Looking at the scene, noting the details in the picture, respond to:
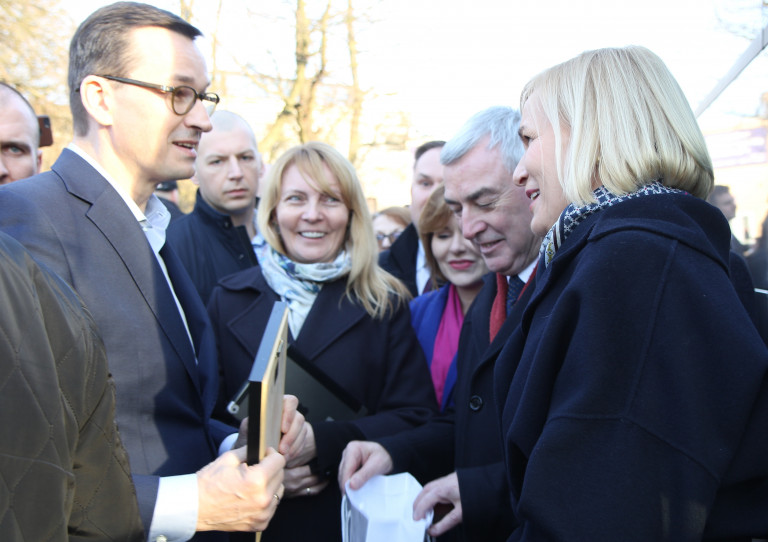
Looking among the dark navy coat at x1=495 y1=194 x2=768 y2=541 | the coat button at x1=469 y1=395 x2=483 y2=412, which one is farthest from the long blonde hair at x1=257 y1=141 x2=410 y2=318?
the dark navy coat at x1=495 y1=194 x2=768 y2=541

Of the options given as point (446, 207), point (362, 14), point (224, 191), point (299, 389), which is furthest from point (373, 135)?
point (299, 389)

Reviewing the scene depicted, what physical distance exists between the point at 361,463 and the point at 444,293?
1.19m

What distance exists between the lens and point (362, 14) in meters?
11.9

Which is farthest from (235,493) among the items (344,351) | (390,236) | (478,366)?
(390,236)

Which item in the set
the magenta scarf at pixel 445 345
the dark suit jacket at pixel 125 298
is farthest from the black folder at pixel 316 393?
the magenta scarf at pixel 445 345

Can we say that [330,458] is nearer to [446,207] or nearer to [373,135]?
[446,207]

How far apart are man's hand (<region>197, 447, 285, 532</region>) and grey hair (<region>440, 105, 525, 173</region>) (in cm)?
158

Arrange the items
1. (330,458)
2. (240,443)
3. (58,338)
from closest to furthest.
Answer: (58,338) < (240,443) < (330,458)

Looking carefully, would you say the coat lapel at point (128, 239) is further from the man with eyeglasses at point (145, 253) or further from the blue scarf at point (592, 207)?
the blue scarf at point (592, 207)

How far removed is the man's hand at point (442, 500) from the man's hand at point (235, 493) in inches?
25.2

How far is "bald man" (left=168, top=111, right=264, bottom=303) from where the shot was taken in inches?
167

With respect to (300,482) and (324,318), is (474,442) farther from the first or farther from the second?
(324,318)

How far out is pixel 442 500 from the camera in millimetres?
2047

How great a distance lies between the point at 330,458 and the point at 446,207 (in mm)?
1557
